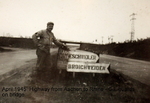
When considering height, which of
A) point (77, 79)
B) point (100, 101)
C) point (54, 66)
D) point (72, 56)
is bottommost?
point (100, 101)

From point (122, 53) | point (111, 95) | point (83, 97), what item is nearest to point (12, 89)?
point (83, 97)

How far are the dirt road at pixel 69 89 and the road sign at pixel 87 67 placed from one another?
0.31 metres

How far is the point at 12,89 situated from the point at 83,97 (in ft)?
5.55

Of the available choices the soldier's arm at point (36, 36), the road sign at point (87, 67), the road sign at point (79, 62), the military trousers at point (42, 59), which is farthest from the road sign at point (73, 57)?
the soldier's arm at point (36, 36)

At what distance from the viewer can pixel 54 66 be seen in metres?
3.95

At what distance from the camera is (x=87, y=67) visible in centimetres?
368

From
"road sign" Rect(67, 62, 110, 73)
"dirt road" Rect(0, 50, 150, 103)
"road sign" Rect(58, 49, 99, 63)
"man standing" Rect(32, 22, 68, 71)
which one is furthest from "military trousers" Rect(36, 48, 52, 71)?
"road sign" Rect(67, 62, 110, 73)

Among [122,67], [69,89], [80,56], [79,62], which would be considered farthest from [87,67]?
[122,67]

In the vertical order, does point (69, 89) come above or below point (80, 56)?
below

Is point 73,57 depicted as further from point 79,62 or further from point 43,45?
point 43,45

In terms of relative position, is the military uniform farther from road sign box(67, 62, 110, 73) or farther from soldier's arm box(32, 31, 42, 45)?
road sign box(67, 62, 110, 73)

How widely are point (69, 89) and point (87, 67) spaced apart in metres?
0.79

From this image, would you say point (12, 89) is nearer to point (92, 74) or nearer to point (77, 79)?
point (77, 79)

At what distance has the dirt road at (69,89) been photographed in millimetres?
2916
